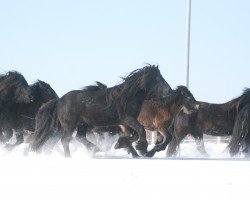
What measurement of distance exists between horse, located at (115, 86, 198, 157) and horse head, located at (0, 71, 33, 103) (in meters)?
2.98

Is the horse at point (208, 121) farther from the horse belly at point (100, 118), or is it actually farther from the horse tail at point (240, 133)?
the horse belly at point (100, 118)

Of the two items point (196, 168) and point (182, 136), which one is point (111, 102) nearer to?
point (182, 136)

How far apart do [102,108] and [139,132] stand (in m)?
1.46

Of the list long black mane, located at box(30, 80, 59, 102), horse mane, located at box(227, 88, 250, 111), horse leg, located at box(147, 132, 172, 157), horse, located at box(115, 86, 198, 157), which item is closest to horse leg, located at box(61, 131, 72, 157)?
horse leg, located at box(147, 132, 172, 157)

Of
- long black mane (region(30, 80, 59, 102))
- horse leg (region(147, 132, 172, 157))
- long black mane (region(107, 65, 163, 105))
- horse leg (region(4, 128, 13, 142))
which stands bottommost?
horse leg (region(4, 128, 13, 142))

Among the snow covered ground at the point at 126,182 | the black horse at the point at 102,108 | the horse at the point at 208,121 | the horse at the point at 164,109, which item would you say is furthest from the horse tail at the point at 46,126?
the snow covered ground at the point at 126,182

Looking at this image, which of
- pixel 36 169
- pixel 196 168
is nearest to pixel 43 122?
pixel 36 169

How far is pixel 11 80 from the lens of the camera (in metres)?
17.4

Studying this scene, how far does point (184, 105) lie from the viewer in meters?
16.2

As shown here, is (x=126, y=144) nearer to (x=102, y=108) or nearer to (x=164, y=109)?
(x=102, y=108)

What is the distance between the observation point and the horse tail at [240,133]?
48.6 ft

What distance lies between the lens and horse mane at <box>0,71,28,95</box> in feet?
56.7

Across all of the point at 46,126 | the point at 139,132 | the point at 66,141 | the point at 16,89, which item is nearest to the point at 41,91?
the point at 16,89

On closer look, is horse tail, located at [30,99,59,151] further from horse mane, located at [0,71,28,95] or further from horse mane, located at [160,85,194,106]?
horse mane, located at [160,85,194,106]
